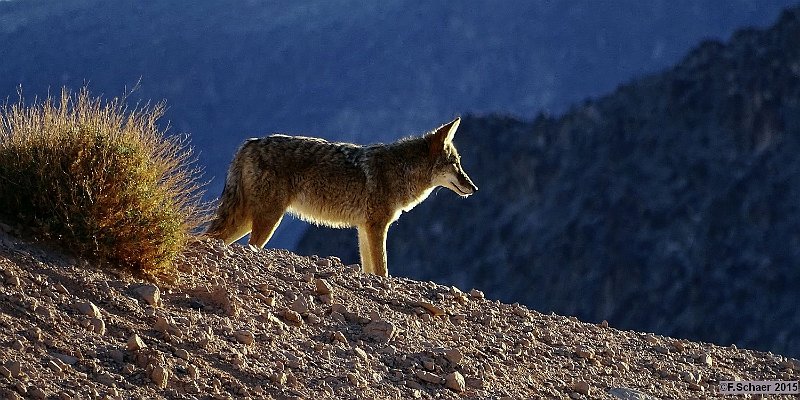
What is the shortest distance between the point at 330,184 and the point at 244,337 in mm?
4260

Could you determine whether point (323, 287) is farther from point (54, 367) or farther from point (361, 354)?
point (54, 367)

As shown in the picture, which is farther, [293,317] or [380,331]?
[380,331]

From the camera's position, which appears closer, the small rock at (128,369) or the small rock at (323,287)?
the small rock at (128,369)

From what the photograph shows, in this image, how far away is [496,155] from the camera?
80.6m

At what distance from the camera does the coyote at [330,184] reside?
1167 centimetres

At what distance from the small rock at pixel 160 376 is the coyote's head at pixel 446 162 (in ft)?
19.8

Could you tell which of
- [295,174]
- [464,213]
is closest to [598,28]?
[464,213]

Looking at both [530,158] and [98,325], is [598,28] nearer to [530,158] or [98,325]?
[530,158]

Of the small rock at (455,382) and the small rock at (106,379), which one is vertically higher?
the small rock at (455,382)

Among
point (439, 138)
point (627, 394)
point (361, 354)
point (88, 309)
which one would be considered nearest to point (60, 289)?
point (88, 309)

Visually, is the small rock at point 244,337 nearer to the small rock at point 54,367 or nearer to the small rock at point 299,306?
the small rock at point 299,306

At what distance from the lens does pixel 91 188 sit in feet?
27.0

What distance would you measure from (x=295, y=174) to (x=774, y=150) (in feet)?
204

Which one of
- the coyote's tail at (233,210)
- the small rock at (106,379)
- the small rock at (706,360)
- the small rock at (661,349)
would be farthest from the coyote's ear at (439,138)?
the small rock at (106,379)
